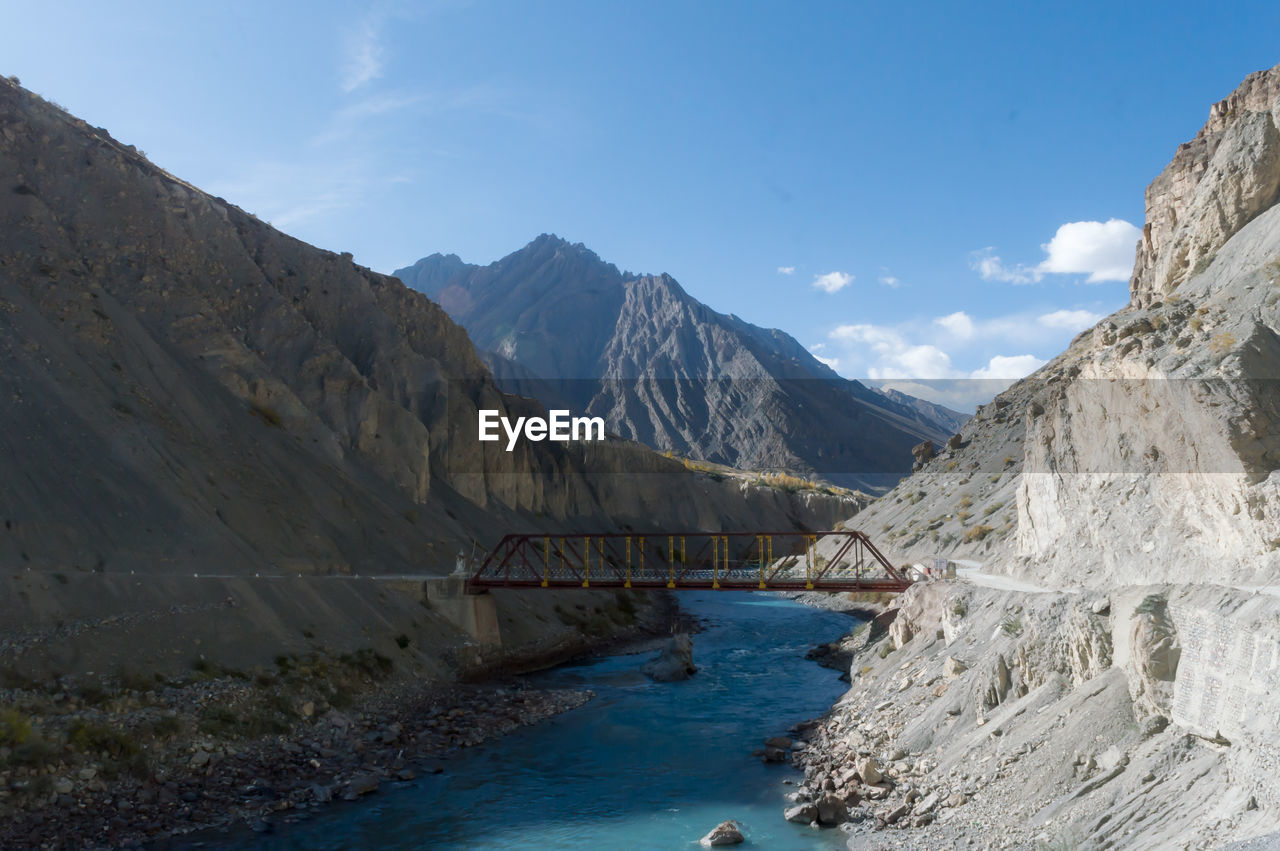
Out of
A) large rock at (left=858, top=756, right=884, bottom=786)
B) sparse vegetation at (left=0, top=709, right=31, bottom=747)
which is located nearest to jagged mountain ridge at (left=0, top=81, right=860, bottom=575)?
sparse vegetation at (left=0, top=709, right=31, bottom=747)

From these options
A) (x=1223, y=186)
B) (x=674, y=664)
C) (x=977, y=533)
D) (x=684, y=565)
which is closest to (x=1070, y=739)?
(x=674, y=664)

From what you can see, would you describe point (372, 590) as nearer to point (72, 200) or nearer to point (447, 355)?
point (72, 200)

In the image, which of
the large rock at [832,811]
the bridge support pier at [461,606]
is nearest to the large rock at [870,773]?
the large rock at [832,811]

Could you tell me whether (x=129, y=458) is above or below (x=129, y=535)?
above

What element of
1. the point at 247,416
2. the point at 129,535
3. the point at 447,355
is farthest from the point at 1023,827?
the point at 447,355

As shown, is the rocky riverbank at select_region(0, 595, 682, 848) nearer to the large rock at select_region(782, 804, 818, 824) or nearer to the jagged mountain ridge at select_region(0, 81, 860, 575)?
the jagged mountain ridge at select_region(0, 81, 860, 575)

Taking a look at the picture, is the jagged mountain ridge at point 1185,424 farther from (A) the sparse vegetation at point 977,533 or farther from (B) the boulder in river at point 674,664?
(B) the boulder in river at point 674,664
